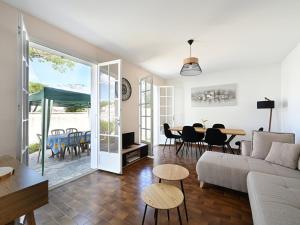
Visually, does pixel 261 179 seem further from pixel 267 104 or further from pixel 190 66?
pixel 267 104

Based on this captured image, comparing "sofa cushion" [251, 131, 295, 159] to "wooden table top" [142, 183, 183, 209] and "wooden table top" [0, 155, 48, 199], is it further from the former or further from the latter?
"wooden table top" [0, 155, 48, 199]

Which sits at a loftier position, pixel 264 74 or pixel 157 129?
pixel 264 74

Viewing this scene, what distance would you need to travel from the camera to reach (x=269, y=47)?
10.4 ft

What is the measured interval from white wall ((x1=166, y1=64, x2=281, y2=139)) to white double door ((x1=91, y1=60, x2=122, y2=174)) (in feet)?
11.2

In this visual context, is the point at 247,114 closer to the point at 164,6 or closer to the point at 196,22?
the point at 196,22

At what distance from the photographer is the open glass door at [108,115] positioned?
9.65 feet

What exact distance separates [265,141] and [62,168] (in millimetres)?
3986

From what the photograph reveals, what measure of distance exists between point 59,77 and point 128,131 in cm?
261

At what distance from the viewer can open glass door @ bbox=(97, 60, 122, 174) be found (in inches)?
116

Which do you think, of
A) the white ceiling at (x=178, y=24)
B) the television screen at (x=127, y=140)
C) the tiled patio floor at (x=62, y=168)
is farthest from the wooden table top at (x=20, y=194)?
the television screen at (x=127, y=140)

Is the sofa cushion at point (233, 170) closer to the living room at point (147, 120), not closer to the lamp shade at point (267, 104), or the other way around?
the living room at point (147, 120)

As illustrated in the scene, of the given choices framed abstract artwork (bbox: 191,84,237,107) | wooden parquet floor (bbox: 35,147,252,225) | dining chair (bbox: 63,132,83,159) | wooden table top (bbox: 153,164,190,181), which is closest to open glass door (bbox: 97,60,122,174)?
wooden parquet floor (bbox: 35,147,252,225)

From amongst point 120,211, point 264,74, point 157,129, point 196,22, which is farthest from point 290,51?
point 120,211

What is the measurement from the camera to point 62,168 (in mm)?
3205
